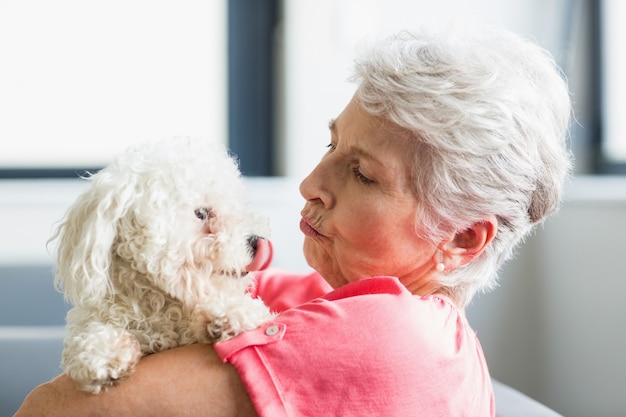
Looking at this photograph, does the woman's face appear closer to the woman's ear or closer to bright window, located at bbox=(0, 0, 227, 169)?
the woman's ear

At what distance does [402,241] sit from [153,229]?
41 cm

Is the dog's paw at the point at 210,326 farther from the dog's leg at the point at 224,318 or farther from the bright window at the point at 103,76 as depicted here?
the bright window at the point at 103,76

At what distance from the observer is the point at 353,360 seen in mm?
991

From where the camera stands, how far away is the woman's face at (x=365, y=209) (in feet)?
3.91

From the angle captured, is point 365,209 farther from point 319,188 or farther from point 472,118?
point 472,118

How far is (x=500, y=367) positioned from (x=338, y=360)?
68.8 inches

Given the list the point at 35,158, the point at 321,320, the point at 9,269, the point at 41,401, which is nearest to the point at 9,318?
the point at 9,269

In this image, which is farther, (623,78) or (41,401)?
(623,78)

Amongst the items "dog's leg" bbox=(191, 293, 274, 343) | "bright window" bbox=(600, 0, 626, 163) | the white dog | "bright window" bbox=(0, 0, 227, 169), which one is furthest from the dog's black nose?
"bright window" bbox=(600, 0, 626, 163)

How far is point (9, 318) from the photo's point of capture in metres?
2.26

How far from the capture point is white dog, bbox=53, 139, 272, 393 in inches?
40.9

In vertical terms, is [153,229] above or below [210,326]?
above

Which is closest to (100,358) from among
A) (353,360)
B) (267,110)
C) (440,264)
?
(353,360)

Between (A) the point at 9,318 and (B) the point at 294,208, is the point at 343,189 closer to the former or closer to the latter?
(B) the point at 294,208
